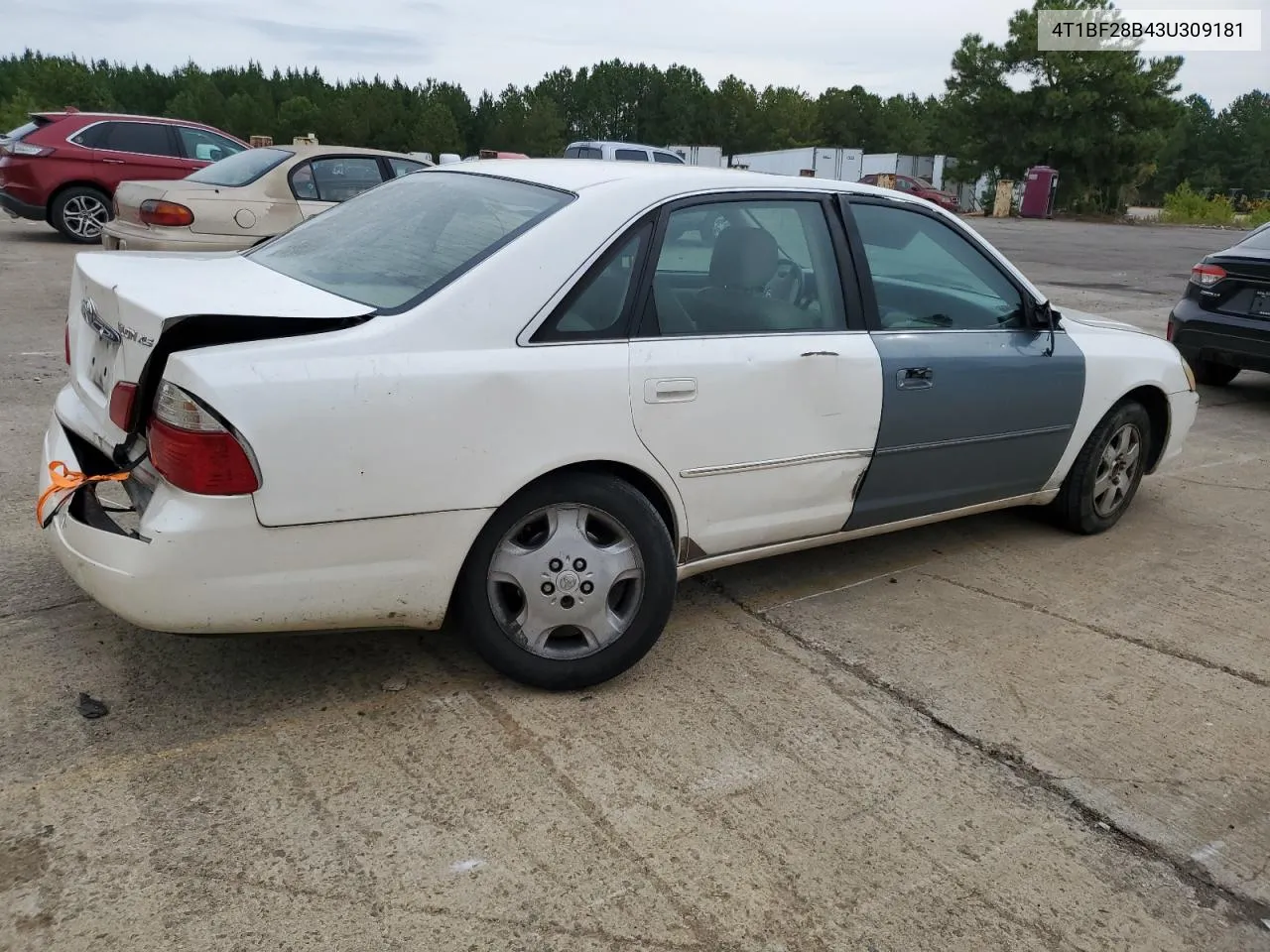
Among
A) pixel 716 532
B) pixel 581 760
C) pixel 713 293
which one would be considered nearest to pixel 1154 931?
pixel 581 760

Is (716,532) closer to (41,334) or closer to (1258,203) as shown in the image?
(41,334)

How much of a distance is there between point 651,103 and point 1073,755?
102 m

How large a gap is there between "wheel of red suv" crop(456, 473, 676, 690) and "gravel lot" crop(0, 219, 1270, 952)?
0.45 ft

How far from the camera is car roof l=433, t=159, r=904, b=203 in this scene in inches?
135

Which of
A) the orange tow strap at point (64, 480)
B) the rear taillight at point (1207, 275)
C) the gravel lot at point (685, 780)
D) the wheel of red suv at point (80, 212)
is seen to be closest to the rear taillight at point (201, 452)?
the orange tow strap at point (64, 480)

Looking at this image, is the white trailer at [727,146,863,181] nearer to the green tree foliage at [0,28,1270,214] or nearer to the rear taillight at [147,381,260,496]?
the green tree foliage at [0,28,1270,214]

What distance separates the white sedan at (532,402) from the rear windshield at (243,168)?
21.3 ft

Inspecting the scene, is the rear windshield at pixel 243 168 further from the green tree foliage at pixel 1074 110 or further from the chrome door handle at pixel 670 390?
the green tree foliage at pixel 1074 110

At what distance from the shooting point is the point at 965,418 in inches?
161

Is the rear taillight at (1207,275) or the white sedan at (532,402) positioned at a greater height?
the rear taillight at (1207,275)

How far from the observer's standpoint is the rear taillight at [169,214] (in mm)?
9242

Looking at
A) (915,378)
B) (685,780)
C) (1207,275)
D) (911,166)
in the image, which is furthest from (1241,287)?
(911,166)

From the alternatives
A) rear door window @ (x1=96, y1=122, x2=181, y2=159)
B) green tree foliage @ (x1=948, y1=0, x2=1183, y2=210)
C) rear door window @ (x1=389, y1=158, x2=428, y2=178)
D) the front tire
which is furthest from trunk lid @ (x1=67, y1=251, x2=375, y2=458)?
green tree foliage @ (x1=948, y1=0, x2=1183, y2=210)

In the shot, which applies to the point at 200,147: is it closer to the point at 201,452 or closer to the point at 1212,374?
the point at 1212,374
